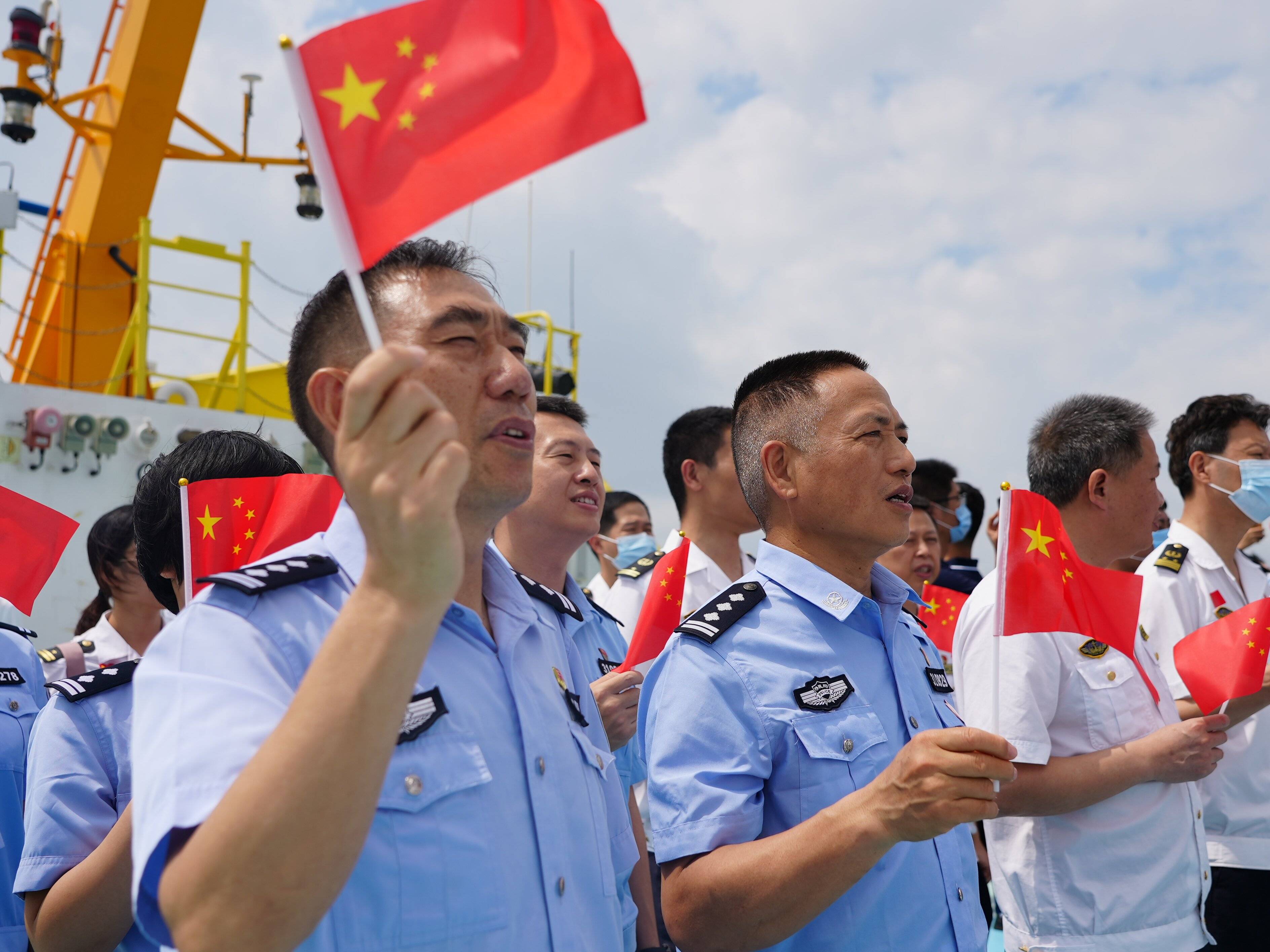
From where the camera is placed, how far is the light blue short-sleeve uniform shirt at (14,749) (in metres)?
2.76

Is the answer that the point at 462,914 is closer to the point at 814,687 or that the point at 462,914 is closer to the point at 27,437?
the point at 814,687

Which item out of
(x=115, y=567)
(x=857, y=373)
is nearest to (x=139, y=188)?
(x=115, y=567)

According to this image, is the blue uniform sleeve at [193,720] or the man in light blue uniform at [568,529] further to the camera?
the man in light blue uniform at [568,529]

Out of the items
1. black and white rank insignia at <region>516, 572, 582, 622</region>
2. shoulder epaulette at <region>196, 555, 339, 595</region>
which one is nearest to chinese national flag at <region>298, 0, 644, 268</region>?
shoulder epaulette at <region>196, 555, 339, 595</region>

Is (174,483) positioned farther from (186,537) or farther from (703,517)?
(703,517)

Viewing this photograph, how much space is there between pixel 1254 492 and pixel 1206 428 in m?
0.42

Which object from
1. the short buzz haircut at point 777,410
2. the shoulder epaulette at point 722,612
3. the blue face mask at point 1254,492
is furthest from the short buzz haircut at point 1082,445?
the shoulder epaulette at point 722,612

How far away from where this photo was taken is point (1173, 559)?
160 inches

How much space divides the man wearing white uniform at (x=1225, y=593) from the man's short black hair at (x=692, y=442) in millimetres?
1936

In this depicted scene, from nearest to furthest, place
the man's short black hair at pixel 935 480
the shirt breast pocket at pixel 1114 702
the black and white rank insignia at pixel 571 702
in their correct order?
the black and white rank insignia at pixel 571 702 < the shirt breast pocket at pixel 1114 702 < the man's short black hair at pixel 935 480

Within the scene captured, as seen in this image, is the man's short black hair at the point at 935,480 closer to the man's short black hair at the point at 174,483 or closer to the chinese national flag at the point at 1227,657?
the chinese national flag at the point at 1227,657

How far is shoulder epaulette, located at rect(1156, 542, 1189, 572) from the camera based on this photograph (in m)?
4.02

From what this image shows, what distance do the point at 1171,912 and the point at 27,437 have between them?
8.39 m

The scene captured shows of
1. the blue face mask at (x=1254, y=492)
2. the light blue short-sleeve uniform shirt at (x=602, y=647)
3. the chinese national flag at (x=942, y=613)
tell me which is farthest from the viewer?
the chinese national flag at (x=942, y=613)
